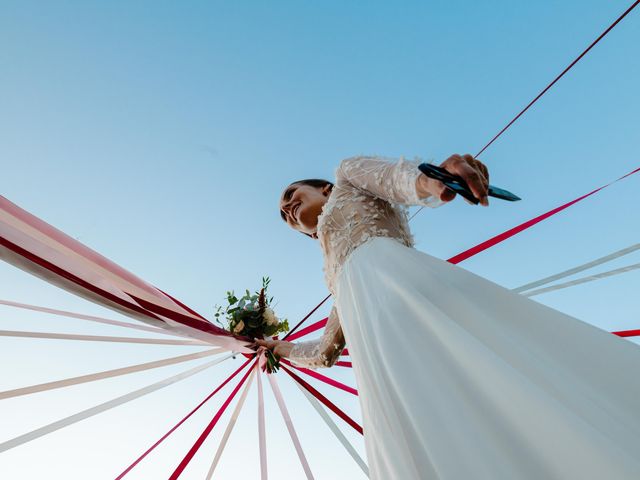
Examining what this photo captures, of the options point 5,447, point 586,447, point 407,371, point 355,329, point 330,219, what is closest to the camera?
point 586,447

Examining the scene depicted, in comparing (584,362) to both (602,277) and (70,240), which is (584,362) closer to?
(602,277)

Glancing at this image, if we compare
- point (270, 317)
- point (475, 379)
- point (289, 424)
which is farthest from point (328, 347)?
point (475, 379)

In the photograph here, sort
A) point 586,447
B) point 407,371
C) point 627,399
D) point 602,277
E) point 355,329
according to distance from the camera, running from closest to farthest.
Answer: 1. point 586,447
2. point 627,399
3. point 407,371
4. point 355,329
5. point 602,277

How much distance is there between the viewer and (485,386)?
2.93ft

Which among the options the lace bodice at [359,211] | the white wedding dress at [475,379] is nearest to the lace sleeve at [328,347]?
the lace bodice at [359,211]

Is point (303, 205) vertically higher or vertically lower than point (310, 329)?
higher

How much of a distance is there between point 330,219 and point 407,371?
879mm

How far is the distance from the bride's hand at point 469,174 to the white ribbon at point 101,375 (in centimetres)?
188

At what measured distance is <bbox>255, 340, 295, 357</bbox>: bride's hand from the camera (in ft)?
8.74

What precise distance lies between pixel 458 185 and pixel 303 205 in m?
1.28

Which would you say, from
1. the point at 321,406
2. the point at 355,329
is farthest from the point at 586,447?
the point at 321,406

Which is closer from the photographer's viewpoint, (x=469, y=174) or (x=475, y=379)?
(x=475, y=379)

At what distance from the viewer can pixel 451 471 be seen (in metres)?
0.84

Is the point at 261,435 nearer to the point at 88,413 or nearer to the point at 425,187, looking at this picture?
the point at 88,413
